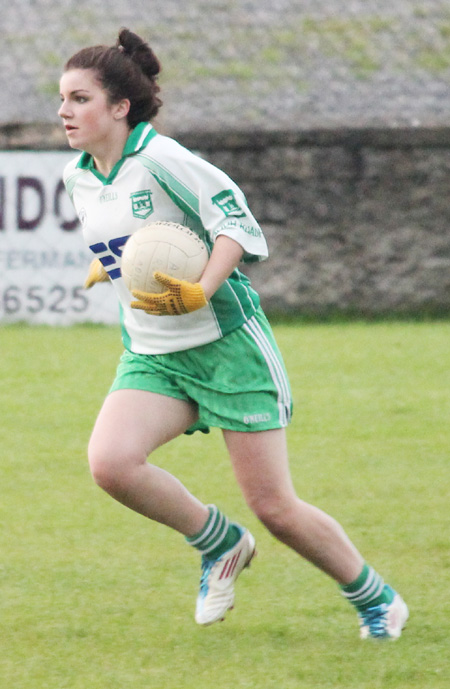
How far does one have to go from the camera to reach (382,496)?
5.96m

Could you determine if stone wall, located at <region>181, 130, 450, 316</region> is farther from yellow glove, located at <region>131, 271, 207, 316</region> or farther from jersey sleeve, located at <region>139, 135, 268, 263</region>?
yellow glove, located at <region>131, 271, 207, 316</region>

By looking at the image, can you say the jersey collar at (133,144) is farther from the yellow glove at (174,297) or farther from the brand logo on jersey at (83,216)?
the yellow glove at (174,297)

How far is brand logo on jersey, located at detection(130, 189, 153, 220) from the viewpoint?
390cm

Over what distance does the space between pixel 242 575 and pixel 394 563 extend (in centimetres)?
62

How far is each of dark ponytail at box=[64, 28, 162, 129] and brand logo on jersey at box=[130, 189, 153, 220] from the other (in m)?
0.28

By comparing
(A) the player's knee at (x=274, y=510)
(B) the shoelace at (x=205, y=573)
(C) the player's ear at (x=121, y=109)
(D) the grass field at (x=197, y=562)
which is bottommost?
(D) the grass field at (x=197, y=562)

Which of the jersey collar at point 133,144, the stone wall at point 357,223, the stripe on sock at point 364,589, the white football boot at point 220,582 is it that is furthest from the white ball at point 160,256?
the stone wall at point 357,223

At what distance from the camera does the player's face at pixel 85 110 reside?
12.8ft

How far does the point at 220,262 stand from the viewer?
12.4 ft

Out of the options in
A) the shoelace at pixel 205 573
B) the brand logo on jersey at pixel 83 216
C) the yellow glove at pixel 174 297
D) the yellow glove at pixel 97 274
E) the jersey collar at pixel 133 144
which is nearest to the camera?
the yellow glove at pixel 174 297

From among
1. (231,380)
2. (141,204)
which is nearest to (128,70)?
(141,204)

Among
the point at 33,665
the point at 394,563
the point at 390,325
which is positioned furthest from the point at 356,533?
the point at 390,325

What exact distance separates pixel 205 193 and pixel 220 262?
0.24 metres

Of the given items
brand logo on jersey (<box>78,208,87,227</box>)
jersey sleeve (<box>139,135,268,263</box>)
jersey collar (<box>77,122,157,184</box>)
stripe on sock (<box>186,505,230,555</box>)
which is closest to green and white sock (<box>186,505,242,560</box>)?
stripe on sock (<box>186,505,230,555</box>)
